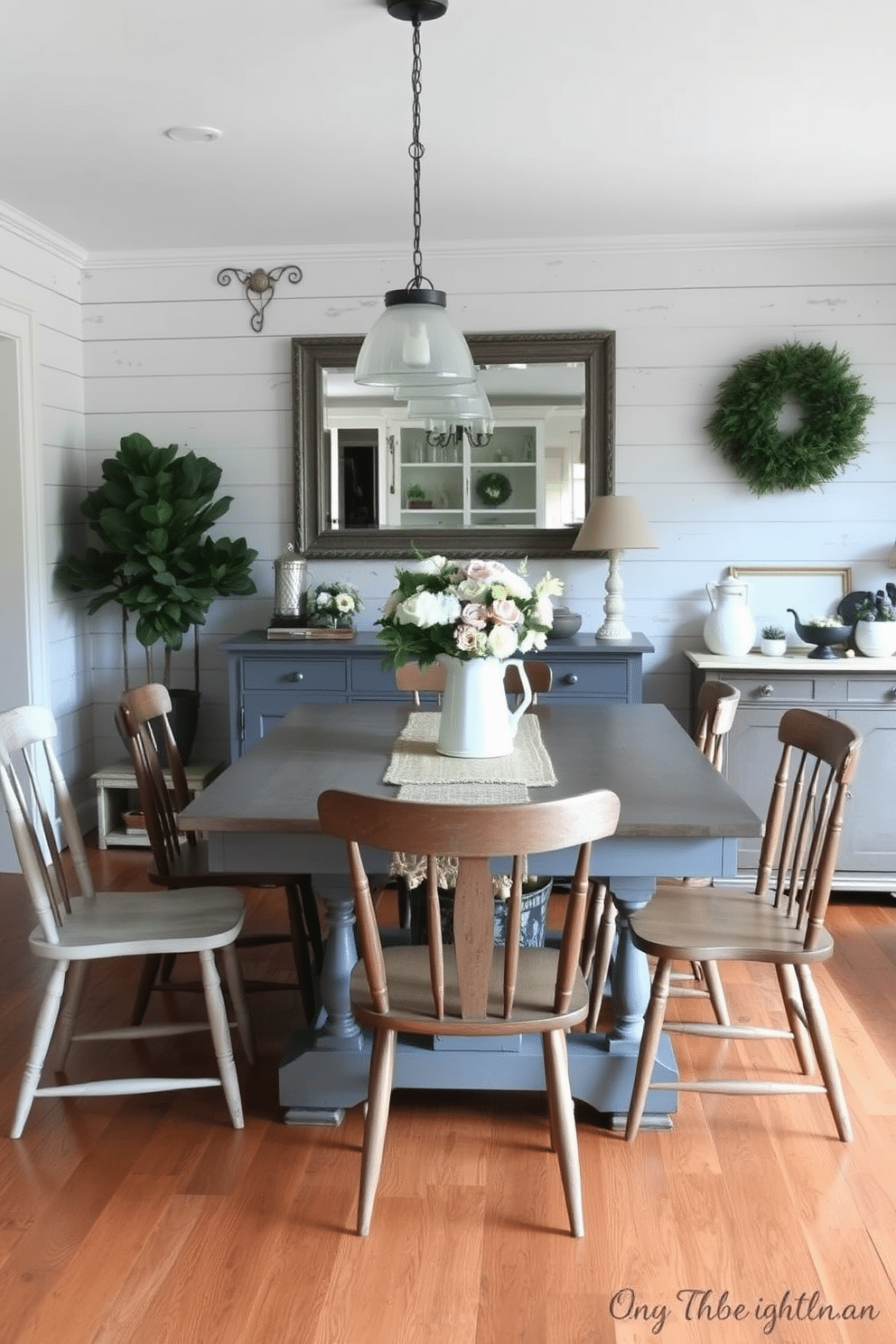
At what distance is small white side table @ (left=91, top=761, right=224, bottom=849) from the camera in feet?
16.7

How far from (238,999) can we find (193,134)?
8.19ft

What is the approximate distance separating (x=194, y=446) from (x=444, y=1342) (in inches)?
158

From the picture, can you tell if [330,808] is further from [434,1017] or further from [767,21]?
[767,21]

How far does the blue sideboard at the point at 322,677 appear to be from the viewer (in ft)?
15.5

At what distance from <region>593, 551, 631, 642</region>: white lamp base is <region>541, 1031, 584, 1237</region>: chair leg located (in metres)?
2.61

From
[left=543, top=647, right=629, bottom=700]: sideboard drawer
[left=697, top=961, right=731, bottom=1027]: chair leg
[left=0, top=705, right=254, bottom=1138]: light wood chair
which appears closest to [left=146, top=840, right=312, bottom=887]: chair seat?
[left=0, top=705, right=254, bottom=1138]: light wood chair

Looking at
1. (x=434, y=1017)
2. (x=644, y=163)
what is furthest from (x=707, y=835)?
(x=644, y=163)

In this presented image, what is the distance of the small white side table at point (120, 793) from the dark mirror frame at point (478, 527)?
103cm

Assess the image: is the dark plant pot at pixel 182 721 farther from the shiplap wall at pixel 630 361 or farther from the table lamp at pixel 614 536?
the table lamp at pixel 614 536

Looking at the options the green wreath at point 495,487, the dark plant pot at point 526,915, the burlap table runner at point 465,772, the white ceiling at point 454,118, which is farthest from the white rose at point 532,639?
the green wreath at point 495,487

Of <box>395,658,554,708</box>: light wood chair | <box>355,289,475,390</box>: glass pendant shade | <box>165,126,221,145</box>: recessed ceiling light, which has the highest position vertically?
<box>165,126,221,145</box>: recessed ceiling light

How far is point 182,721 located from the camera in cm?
512

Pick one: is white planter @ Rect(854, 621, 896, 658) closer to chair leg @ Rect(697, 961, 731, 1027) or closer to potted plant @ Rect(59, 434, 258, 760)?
chair leg @ Rect(697, 961, 731, 1027)

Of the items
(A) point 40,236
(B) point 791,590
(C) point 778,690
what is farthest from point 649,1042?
(A) point 40,236
